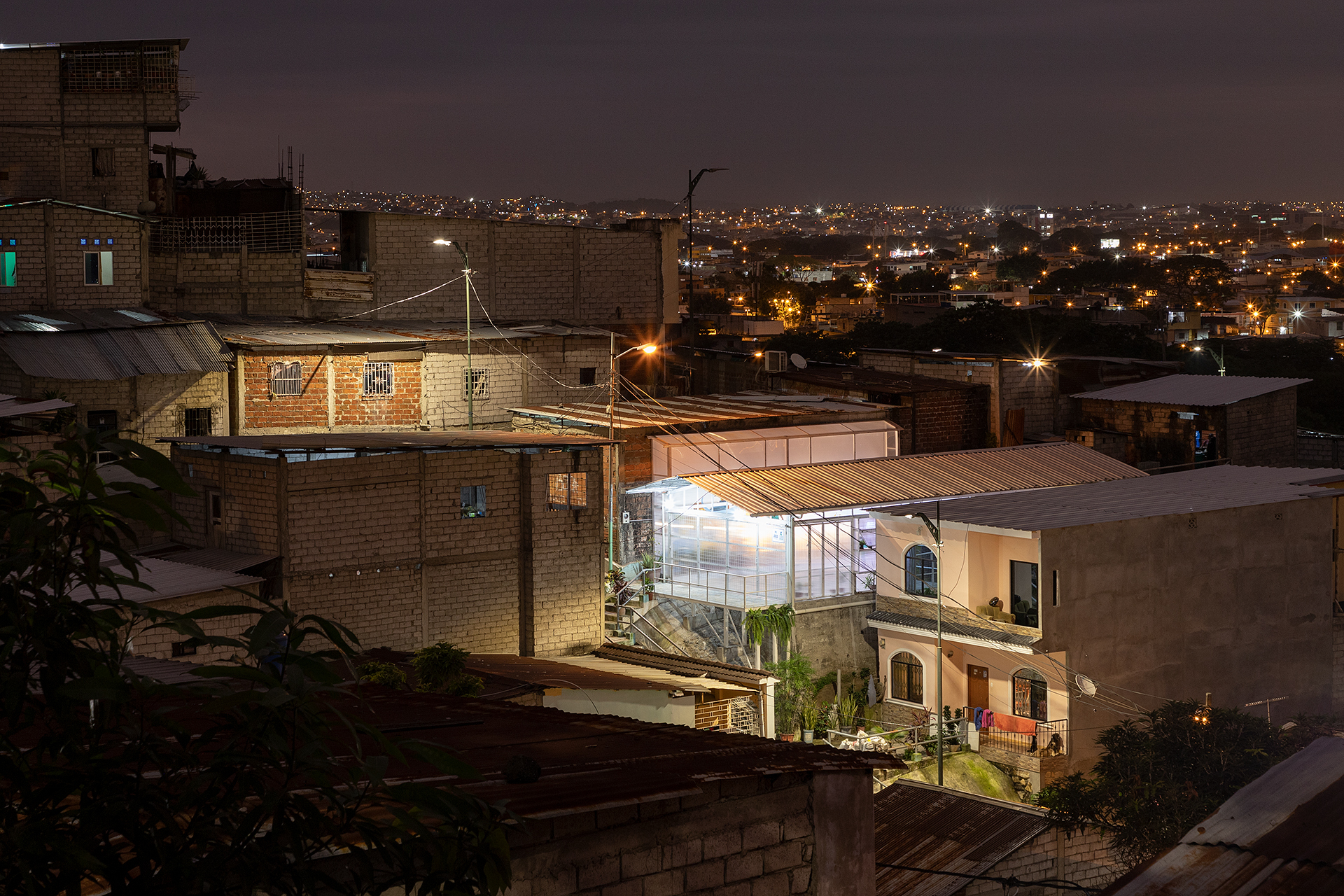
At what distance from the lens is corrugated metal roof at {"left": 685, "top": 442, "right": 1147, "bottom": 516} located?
23.4 meters

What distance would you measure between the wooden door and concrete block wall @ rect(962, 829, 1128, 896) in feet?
18.5

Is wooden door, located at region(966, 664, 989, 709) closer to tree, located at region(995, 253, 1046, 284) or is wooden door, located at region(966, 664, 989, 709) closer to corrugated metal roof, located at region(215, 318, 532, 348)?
corrugated metal roof, located at region(215, 318, 532, 348)

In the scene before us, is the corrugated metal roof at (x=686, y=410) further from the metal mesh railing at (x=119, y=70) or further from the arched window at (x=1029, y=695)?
the metal mesh railing at (x=119, y=70)

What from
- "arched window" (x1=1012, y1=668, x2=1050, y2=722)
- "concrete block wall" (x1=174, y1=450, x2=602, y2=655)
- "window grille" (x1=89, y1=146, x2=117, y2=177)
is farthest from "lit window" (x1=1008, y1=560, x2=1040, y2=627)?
"window grille" (x1=89, y1=146, x2=117, y2=177)

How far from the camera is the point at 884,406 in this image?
28.4 m

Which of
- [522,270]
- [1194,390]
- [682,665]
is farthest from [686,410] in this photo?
[1194,390]

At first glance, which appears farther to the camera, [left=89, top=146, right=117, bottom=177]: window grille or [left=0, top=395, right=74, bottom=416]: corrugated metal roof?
[left=89, top=146, right=117, bottom=177]: window grille

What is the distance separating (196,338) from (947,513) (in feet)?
43.9

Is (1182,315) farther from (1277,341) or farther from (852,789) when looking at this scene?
(852,789)

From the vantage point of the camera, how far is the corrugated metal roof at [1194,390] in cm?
3350

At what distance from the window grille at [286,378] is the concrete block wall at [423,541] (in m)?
5.84

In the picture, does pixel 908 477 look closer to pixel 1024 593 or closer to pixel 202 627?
pixel 1024 593

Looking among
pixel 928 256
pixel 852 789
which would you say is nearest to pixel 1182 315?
pixel 852 789

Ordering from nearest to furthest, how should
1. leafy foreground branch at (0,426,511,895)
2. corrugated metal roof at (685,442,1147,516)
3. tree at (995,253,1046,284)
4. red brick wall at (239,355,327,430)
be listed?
1. leafy foreground branch at (0,426,511,895)
2. corrugated metal roof at (685,442,1147,516)
3. red brick wall at (239,355,327,430)
4. tree at (995,253,1046,284)
